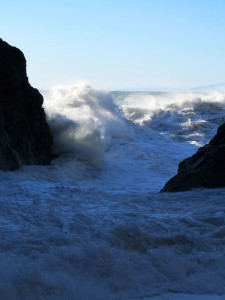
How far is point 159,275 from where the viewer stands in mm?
2281

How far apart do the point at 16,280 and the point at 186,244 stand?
44.6 inches

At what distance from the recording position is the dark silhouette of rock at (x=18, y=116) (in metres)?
7.18

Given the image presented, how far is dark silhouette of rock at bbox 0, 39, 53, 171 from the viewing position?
7184 millimetres

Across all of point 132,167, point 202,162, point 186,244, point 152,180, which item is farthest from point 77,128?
point 186,244

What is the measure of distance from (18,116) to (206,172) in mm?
4237

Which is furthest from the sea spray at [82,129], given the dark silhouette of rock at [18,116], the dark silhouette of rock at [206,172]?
the dark silhouette of rock at [206,172]

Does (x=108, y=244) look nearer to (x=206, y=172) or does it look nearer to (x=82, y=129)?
(x=206, y=172)

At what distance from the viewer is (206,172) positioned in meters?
4.85

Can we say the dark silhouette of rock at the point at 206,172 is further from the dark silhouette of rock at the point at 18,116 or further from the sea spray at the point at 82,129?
the sea spray at the point at 82,129

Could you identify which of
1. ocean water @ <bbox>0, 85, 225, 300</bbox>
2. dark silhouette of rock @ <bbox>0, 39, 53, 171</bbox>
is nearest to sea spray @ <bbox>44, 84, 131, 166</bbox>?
dark silhouette of rock @ <bbox>0, 39, 53, 171</bbox>

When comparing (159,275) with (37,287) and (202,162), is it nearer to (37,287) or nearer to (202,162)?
(37,287)

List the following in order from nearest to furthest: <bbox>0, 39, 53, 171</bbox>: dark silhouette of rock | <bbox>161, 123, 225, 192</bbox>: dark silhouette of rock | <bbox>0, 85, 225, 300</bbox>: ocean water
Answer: <bbox>0, 85, 225, 300</bbox>: ocean water, <bbox>161, 123, 225, 192</bbox>: dark silhouette of rock, <bbox>0, 39, 53, 171</bbox>: dark silhouette of rock

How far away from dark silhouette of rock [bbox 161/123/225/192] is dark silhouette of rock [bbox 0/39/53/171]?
9.79 ft

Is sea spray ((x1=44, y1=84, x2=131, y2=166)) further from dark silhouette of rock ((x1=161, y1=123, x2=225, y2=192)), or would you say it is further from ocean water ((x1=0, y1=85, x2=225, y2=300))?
dark silhouette of rock ((x1=161, y1=123, x2=225, y2=192))
